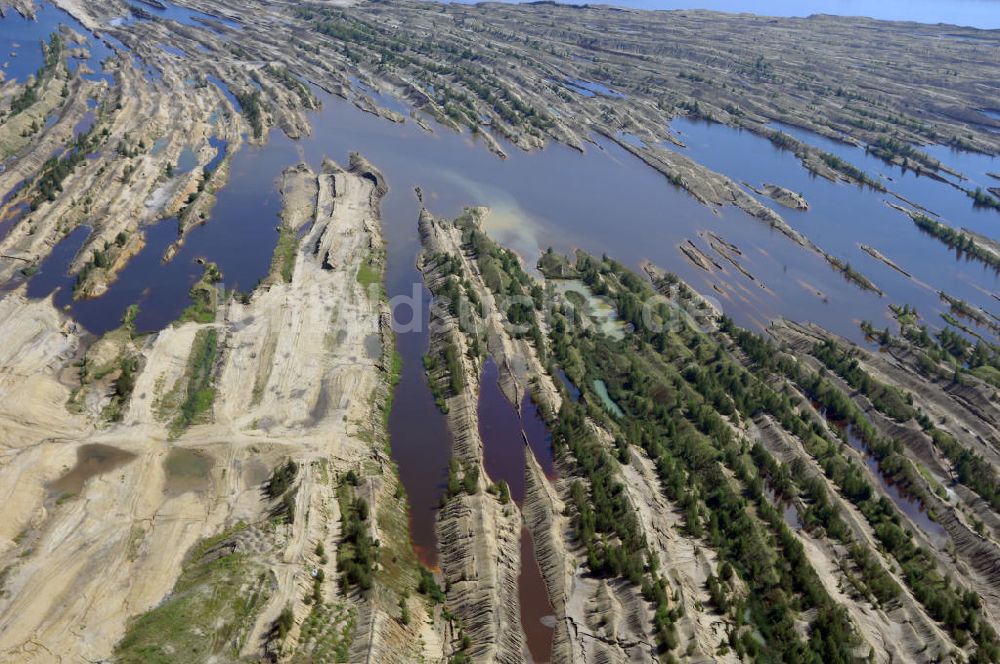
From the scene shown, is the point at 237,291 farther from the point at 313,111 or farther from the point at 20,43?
the point at 20,43

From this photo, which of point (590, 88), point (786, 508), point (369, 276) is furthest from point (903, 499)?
point (590, 88)

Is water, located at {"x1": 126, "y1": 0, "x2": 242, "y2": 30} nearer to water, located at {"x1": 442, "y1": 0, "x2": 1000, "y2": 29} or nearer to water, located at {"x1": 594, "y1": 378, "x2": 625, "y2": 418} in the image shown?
water, located at {"x1": 442, "y1": 0, "x2": 1000, "y2": 29}


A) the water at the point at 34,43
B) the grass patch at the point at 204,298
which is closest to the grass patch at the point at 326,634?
the grass patch at the point at 204,298

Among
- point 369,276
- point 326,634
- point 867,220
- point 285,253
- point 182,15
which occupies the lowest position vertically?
point 326,634

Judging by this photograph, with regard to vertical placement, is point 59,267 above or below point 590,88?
below

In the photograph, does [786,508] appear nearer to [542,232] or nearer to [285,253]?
[542,232]

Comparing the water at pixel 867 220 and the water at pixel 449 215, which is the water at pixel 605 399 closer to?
the water at pixel 449 215

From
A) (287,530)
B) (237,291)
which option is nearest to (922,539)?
(287,530)

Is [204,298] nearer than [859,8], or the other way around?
[204,298]
